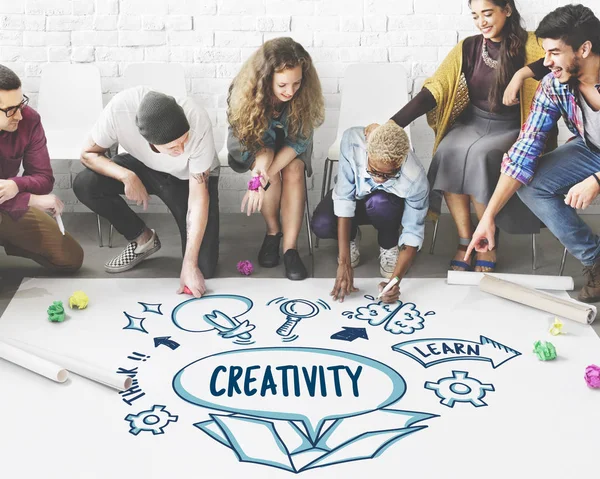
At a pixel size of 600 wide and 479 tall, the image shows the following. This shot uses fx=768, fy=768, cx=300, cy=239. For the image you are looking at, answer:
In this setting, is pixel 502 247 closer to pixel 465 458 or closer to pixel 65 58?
pixel 465 458

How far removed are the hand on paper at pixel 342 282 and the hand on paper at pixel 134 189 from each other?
89 centimetres

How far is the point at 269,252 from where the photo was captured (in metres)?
3.64

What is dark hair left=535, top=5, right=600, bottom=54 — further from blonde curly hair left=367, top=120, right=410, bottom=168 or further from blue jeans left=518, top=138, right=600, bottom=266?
blonde curly hair left=367, top=120, right=410, bottom=168

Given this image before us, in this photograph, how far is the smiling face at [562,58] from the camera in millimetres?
2932

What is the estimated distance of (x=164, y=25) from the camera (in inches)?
164

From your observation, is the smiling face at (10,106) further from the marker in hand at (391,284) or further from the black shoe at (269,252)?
the marker in hand at (391,284)

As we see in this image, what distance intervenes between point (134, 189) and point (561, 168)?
1.83 m

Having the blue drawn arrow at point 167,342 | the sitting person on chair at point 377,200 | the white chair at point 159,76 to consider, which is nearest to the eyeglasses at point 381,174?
the sitting person on chair at point 377,200

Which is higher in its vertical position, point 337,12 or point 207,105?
point 337,12

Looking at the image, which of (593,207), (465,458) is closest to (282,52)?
(465,458)

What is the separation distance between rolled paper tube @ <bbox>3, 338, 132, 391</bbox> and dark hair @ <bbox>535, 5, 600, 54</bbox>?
6.63 ft

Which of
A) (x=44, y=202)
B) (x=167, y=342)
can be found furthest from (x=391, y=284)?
(x=44, y=202)

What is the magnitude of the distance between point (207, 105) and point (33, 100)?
3.19ft

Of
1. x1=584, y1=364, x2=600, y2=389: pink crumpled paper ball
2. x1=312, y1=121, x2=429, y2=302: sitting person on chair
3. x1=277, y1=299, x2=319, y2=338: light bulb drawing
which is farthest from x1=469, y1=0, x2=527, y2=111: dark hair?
x1=584, y1=364, x2=600, y2=389: pink crumpled paper ball
